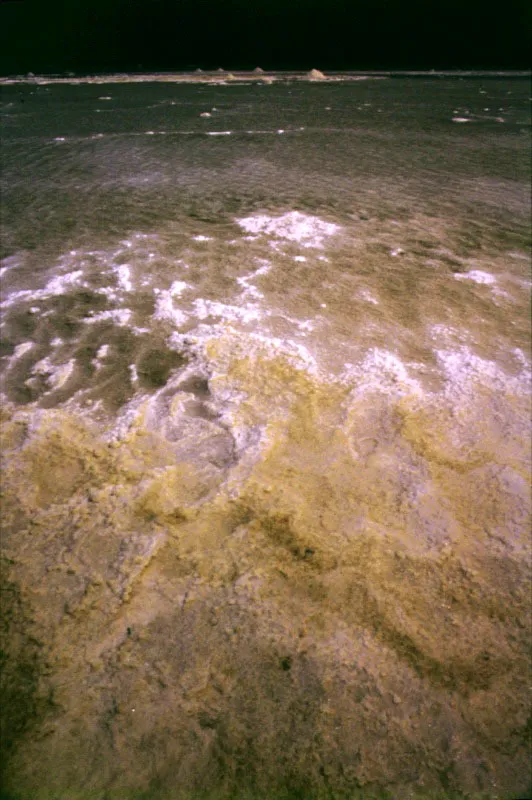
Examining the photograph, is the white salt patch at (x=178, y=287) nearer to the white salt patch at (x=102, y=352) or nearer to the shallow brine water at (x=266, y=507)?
the shallow brine water at (x=266, y=507)

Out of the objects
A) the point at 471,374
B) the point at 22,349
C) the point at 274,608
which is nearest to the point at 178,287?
the point at 22,349

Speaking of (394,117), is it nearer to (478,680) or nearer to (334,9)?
(478,680)

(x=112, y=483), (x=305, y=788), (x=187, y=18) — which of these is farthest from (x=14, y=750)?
(x=187, y=18)

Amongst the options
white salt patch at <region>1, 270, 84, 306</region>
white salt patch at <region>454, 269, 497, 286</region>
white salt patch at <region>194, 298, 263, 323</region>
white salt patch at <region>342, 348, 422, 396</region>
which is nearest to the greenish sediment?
white salt patch at <region>342, 348, 422, 396</region>

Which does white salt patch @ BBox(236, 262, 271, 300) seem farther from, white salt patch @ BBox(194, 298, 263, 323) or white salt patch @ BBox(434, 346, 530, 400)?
white salt patch @ BBox(434, 346, 530, 400)

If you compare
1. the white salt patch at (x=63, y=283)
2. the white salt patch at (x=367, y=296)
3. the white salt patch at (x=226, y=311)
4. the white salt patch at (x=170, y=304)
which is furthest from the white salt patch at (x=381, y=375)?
the white salt patch at (x=63, y=283)
